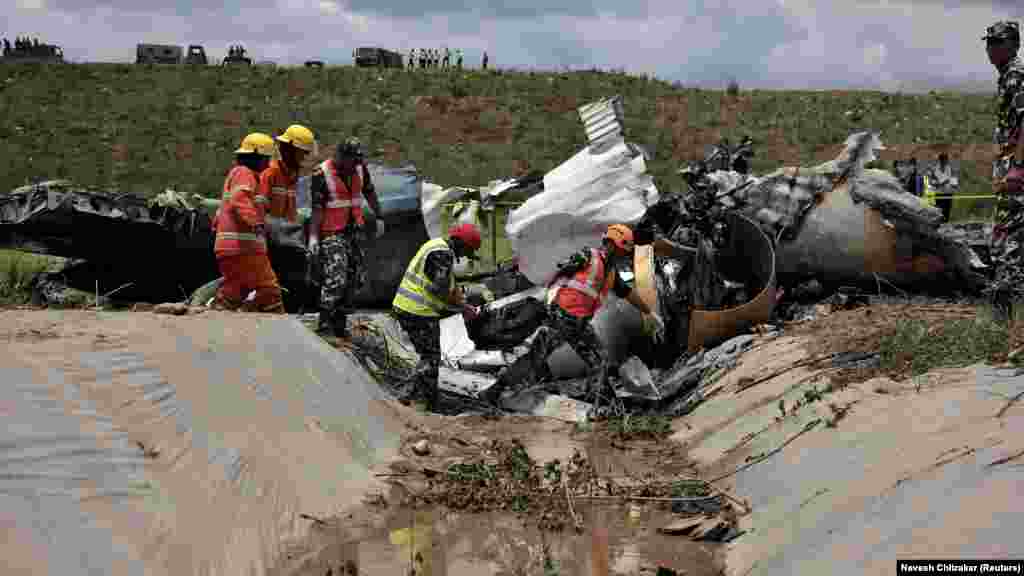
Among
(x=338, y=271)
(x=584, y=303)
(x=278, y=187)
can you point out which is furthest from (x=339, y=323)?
(x=584, y=303)

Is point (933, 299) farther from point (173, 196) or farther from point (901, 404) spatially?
point (173, 196)

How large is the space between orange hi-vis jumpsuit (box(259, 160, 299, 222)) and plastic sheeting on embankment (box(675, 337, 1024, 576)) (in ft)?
12.0

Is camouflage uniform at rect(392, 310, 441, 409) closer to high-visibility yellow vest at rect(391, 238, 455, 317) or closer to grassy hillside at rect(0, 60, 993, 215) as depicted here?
high-visibility yellow vest at rect(391, 238, 455, 317)

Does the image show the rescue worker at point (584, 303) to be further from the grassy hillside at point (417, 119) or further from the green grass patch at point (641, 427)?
the grassy hillside at point (417, 119)

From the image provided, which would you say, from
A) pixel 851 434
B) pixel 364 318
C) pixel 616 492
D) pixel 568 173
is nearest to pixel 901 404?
pixel 851 434

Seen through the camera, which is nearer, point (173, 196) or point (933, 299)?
point (933, 299)

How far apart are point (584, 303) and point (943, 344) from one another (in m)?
2.70

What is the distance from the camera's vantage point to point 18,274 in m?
9.21

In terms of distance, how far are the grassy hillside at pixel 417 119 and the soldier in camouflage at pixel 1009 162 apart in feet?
78.3

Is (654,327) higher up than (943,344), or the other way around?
(943,344)

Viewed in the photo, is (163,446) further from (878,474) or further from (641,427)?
(641,427)

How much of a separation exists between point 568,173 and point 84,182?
25.8 meters

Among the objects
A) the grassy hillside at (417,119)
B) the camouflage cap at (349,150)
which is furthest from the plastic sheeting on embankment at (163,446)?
the grassy hillside at (417,119)

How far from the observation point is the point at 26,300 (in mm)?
8070
